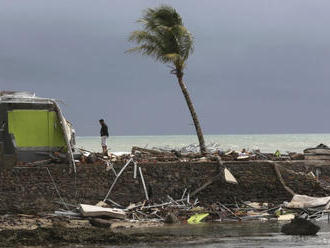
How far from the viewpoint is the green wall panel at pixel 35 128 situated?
93.8 feet

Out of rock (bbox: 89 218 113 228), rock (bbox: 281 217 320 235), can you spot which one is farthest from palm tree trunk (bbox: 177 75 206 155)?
rock (bbox: 281 217 320 235)

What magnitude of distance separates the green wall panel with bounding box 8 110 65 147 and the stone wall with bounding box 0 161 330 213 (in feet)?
5.68

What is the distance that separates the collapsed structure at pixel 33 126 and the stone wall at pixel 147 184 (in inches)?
48.9

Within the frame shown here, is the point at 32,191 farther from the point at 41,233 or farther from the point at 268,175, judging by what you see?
the point at 268,175

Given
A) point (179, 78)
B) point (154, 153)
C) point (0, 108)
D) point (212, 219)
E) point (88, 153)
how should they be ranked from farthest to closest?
point (179, 78), point (154, 153), point (88, 153), point (0, 108), point (212, 219)

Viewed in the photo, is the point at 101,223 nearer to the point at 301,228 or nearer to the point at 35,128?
the point at 301,228

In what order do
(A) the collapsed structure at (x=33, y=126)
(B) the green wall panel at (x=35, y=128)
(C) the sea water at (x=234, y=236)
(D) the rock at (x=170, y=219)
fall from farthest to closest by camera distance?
(B) the green wall panel at (x=35, y=128), (A) the collapsed structure at (x=33, y=126), (D) the rock at (x=170, y=219), (C) the sea water at (x=234, y=236)

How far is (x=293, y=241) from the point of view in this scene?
21.3m

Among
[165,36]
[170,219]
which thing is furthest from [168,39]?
[170,219]

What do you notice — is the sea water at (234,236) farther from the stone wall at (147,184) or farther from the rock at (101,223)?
the stone wall at (147,184)

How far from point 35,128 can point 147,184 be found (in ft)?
15.4

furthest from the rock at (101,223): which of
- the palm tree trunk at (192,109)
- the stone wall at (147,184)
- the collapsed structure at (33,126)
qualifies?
the palm tree trunk at (192,109)

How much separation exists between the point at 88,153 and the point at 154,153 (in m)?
3.24

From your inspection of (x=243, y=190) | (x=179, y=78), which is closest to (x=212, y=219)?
(x=243, y=190)
